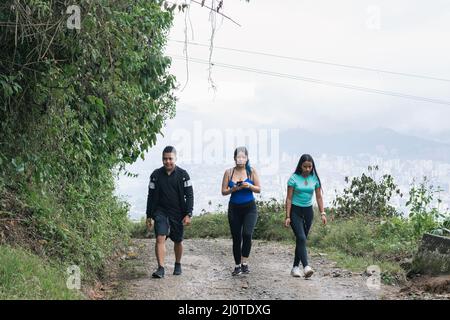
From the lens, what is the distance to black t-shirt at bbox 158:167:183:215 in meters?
9.30

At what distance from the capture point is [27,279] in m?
6.34

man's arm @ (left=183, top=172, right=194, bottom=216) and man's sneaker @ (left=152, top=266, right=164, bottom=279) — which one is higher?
man's arm @ (left=183, top=172, right=194, bottom=216)

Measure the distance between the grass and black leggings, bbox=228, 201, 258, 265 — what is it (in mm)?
3288

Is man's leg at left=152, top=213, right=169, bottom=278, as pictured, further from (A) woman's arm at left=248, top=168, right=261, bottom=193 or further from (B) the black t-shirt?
(A) woman's arm at left=248, top=168, right=261, bottom=193

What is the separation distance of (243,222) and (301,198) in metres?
1.02

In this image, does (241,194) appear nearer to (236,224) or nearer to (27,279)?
(236,224)

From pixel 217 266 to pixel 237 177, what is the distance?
92.8 inches

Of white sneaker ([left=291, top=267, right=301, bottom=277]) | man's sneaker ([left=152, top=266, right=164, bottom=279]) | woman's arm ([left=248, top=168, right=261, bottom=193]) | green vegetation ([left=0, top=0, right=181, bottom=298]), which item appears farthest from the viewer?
white sneaker ([left=291, top=267, right=301, bottom=277])

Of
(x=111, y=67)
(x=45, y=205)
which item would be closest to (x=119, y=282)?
(x=45, y=205)

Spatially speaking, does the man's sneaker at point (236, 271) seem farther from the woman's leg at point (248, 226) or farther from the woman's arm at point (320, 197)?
the woman's arm at point (320, 197)

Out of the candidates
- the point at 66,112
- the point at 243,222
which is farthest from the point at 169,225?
the point at 66,112

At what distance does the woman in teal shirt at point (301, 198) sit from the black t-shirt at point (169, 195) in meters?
1.78

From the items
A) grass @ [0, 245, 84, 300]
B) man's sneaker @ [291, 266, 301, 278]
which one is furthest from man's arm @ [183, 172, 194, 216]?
grass @ [0, 245, 84, 300]

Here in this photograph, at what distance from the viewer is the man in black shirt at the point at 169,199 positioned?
9266 mm
